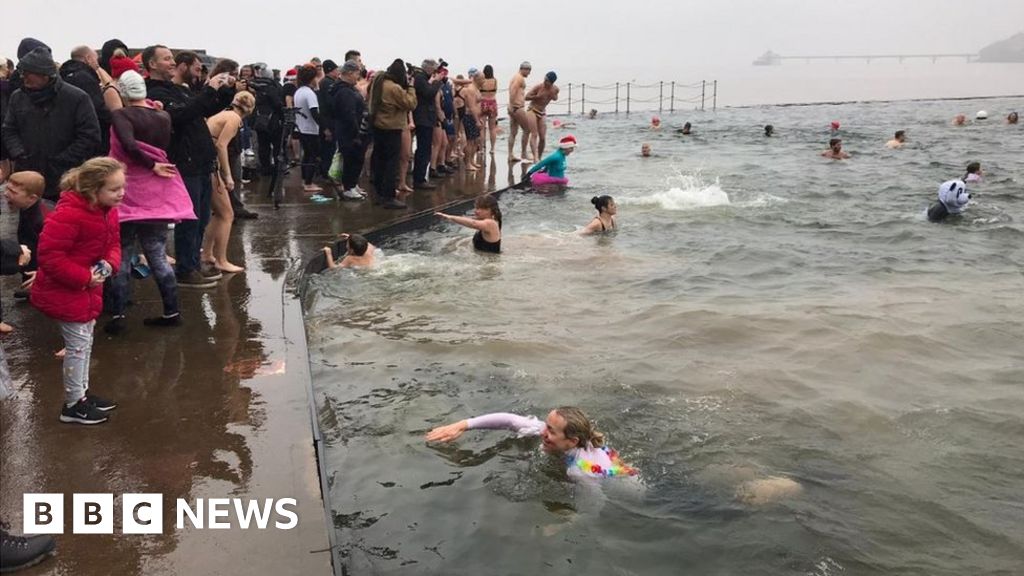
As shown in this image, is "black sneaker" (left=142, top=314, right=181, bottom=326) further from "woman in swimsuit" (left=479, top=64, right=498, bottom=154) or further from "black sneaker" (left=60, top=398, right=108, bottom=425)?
"woman in swimsuit" (left=479, top=64, right=498, bottom=154)

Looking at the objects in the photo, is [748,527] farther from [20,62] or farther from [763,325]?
[20,62]

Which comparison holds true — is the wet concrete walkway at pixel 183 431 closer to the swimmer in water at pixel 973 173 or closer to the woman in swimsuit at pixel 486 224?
the woman in swimsuit at pixel 486 224

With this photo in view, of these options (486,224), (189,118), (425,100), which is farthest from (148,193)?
(425,100)

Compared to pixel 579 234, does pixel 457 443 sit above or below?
below

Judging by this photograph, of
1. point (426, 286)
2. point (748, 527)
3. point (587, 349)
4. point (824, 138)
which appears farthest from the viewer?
point (824, 138)

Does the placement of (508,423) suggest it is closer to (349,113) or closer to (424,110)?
(349,113)

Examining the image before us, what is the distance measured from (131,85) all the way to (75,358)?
7.39ft

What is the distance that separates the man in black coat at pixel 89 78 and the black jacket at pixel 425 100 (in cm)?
529

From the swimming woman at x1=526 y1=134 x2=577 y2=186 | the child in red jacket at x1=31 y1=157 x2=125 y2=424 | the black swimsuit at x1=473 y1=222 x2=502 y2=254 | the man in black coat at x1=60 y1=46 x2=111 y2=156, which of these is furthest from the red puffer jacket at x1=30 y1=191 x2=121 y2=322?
the swimming woman at x1=526 y1=134 x2=577 y2=186

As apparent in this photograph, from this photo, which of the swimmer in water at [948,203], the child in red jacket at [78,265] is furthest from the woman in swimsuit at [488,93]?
the child in red jacket at [78,265]

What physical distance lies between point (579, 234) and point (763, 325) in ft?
13.4

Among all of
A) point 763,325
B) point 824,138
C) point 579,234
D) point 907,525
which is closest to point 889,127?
point 824,138

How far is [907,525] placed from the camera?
432 cm

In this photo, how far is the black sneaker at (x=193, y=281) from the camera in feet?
22.5
